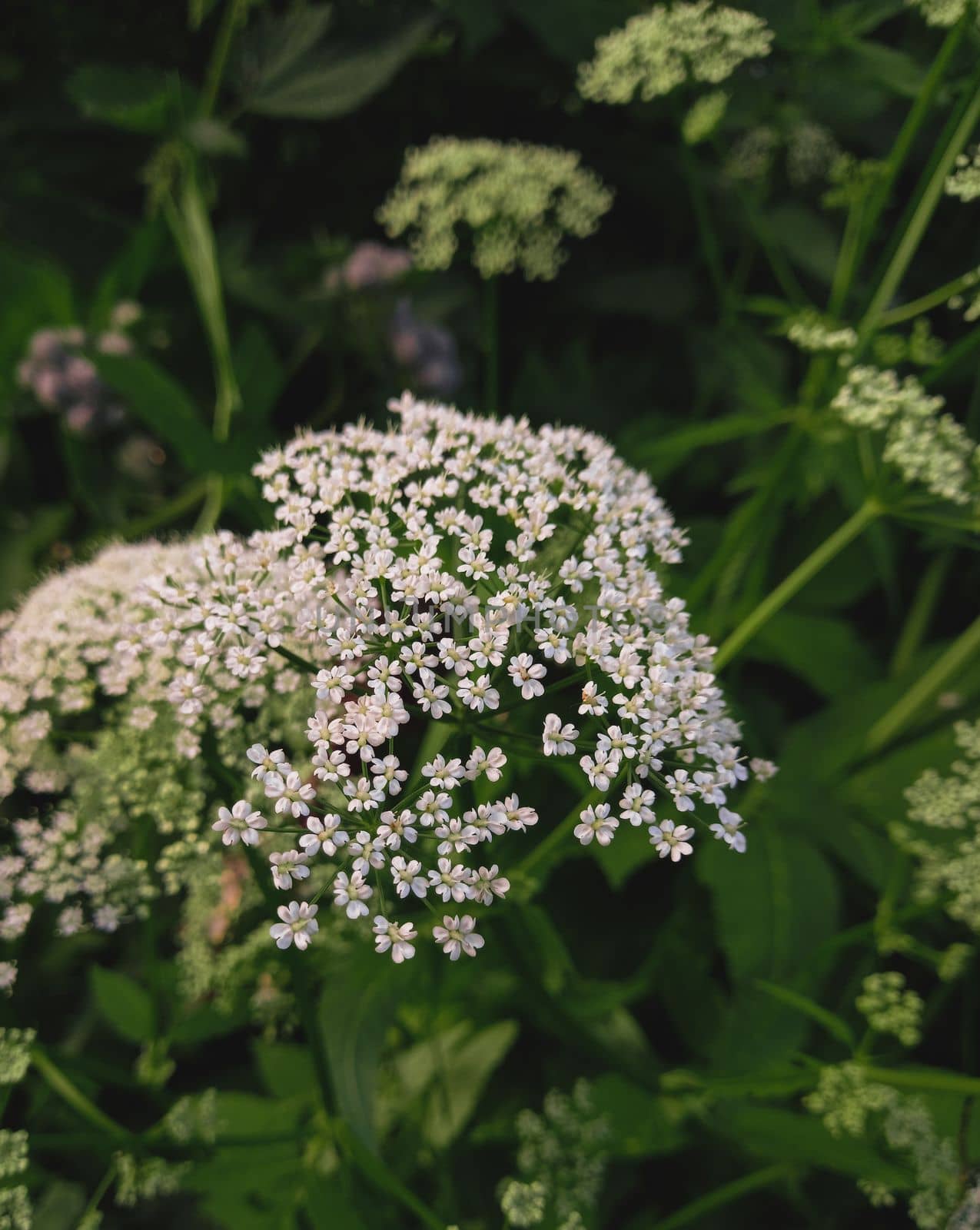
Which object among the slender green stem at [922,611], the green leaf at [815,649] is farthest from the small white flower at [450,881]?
the slender green stem at [922,611]

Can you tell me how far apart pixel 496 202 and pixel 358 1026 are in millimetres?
1953

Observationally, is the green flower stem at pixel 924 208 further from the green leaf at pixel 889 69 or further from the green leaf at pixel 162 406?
the green leaf at pixel 162 406

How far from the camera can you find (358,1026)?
1610 millimetres

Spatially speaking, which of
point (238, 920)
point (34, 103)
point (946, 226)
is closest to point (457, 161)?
point (946, 226)

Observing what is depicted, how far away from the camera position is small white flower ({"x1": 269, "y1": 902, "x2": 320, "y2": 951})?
114 cm

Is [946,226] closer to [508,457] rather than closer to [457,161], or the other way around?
[457,161]

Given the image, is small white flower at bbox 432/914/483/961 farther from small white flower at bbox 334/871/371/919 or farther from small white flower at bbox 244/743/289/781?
small white flower at bbox 244/743/289/781

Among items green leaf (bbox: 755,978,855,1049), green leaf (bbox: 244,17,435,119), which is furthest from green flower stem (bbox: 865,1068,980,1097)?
green leaf (bbox: 244,17,435,119)

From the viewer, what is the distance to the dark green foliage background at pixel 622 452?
6.25 feet

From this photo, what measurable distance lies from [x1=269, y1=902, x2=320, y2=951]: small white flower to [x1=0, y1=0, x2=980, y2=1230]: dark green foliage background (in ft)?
1.46

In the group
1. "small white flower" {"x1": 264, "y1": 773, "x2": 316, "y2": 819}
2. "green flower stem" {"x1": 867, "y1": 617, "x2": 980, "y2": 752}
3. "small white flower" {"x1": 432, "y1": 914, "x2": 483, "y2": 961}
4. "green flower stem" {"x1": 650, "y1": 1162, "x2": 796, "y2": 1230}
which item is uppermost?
"green flower stem" {"x1": 867, "y1": 617, "x2": 980, "y2": 752}

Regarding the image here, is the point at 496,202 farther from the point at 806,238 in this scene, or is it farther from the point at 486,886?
the point at 486,886

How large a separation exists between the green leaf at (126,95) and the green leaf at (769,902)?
2.56m

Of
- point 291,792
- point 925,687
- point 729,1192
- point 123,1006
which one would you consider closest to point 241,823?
point 291,792
